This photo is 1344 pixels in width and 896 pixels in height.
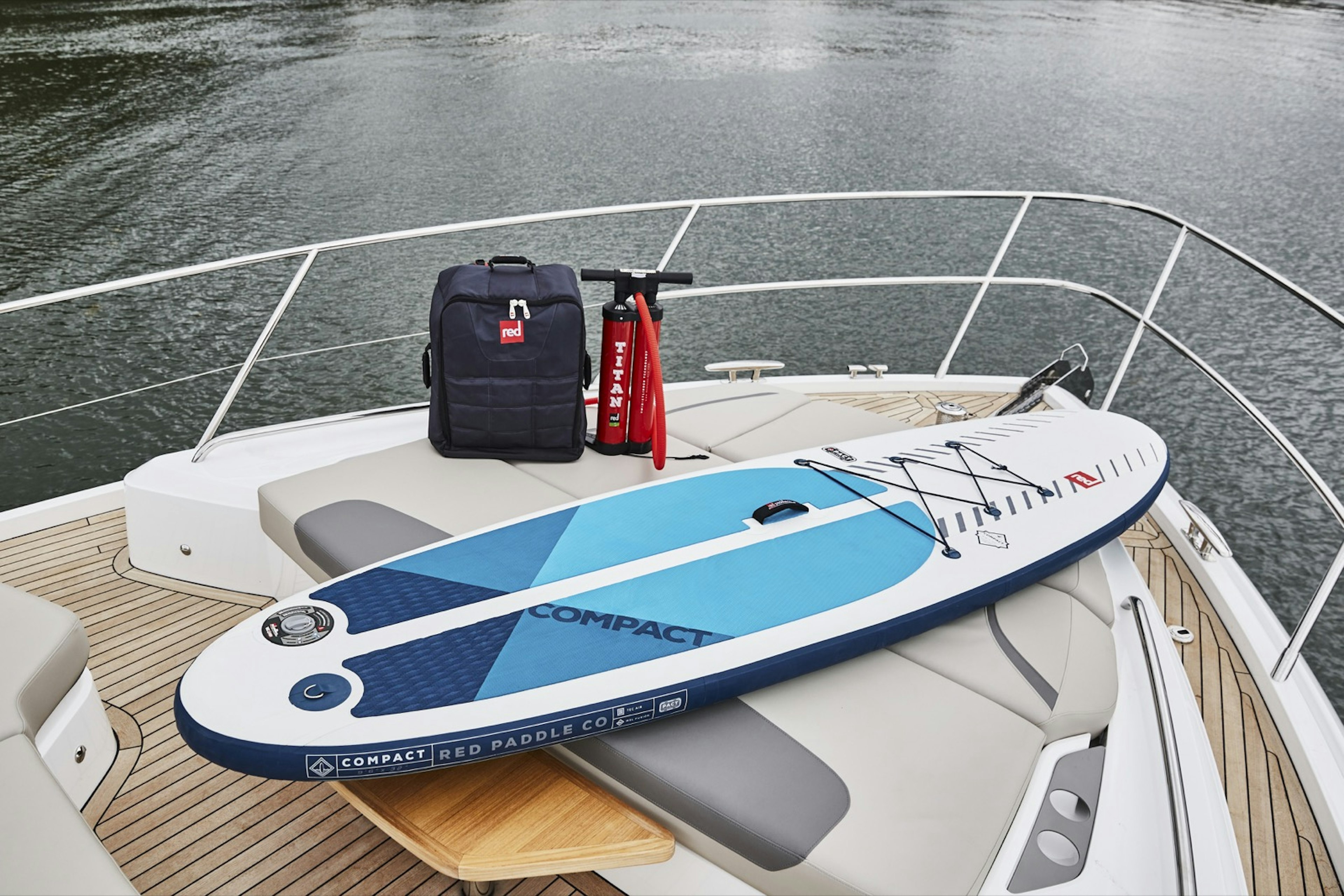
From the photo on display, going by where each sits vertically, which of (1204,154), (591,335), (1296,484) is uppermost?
(1204,154)

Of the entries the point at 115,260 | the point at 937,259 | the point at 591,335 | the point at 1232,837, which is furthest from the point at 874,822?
the point at 115,260

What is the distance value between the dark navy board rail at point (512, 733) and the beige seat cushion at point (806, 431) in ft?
2.62

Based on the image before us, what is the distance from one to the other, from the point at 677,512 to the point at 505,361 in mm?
595

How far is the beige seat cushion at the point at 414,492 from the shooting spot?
200 centimetres

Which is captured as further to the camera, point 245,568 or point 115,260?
point 115,260

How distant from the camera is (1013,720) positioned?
1.49 metres

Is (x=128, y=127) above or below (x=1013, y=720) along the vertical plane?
below

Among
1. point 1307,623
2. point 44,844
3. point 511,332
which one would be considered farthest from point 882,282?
point 44,844

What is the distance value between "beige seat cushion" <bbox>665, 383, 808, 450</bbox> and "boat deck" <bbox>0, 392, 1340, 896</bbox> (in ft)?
3.69

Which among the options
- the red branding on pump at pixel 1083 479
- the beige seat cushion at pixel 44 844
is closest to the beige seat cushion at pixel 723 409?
the red branding on pump at pixel 1083 479

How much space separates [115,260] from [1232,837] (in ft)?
30.6

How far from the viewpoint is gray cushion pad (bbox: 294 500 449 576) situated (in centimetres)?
184

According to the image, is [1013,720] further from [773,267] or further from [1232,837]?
[773,267]

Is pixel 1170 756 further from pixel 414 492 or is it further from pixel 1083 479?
pixel 414 492
